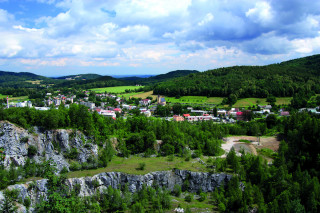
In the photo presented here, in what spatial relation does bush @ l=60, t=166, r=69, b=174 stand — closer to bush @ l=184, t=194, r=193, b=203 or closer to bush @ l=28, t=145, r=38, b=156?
bush @ l=28, t=145, r=38, b=156

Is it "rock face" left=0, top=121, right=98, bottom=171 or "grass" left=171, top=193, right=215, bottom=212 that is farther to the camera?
"rock face" left=0, top=121, right=98, bottom=171

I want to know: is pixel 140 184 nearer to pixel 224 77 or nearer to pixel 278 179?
pixel 278 179

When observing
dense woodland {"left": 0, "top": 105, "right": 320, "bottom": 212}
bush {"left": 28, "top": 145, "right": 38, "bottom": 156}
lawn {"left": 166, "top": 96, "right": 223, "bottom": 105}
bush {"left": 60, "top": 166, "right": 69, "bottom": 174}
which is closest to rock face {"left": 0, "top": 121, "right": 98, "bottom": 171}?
bush {"left": 28, "top": 145, "right": 38, "bottom": 156}

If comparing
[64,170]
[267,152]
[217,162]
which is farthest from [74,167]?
[267,152]

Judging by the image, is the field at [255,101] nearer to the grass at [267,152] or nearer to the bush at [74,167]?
the grass at [267,152]

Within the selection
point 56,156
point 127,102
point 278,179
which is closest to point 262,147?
point 278,179

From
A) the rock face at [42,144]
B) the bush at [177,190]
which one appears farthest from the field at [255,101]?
the rock face at [42,144]
